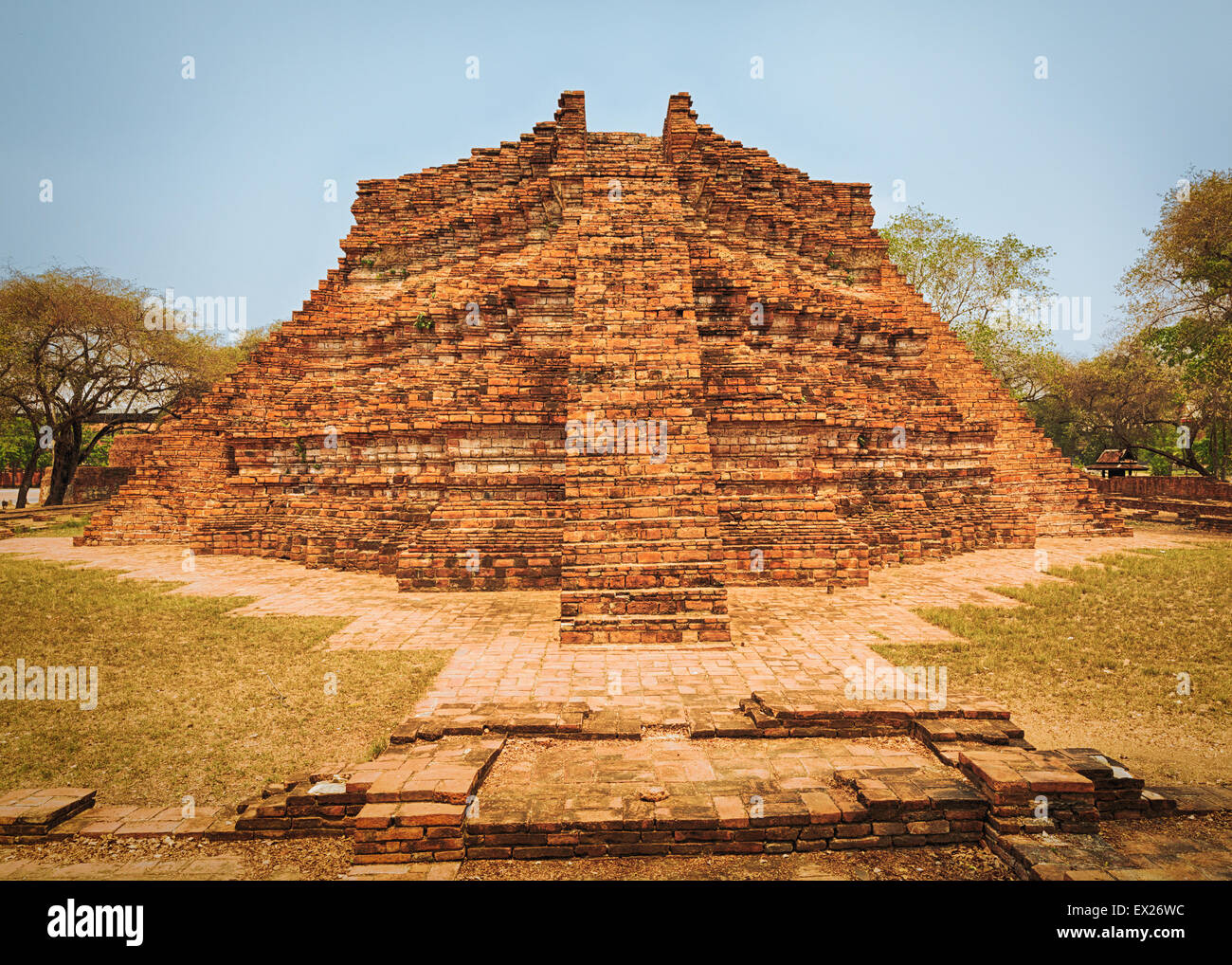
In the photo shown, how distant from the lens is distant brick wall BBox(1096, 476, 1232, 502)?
19016 mm

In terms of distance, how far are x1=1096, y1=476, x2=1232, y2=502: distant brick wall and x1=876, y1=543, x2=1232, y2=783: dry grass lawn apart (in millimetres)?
13923

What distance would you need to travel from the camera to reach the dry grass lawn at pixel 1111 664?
14.5 feet

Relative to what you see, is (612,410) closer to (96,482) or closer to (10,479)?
(96,482)

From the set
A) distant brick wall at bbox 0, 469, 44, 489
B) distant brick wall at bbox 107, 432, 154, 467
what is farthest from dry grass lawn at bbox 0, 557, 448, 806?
distant brick wall at bbox 0, 469, 44, 489

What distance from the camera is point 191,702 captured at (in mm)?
4914

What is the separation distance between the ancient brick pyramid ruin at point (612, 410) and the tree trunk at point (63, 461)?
11.2 metres

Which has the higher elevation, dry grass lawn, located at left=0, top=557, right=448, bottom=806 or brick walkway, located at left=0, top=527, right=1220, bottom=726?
brick walkway, located at left=0, top=527, right=1220, bottom=726

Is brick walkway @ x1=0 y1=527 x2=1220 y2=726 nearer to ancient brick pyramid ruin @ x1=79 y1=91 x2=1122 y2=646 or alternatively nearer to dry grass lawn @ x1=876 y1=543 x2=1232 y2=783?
ancient brick pyramid ruin @ x1=79 y1=91 x2=1122 y2=646

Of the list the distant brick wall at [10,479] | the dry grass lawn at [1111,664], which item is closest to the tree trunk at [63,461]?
the distant brick wall at [10,479]

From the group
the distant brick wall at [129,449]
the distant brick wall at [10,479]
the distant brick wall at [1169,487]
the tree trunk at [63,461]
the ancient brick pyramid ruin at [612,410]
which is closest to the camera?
the ancient brick pyramid ruin at [612,410]

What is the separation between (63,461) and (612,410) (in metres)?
25.1

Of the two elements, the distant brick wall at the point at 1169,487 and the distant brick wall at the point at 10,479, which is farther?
the distant brick wall at the point at 10,479

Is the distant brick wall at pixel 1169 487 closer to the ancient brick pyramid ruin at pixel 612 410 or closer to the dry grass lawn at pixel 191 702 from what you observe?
the ancient brick pyramid ruin at pixel 612 410
